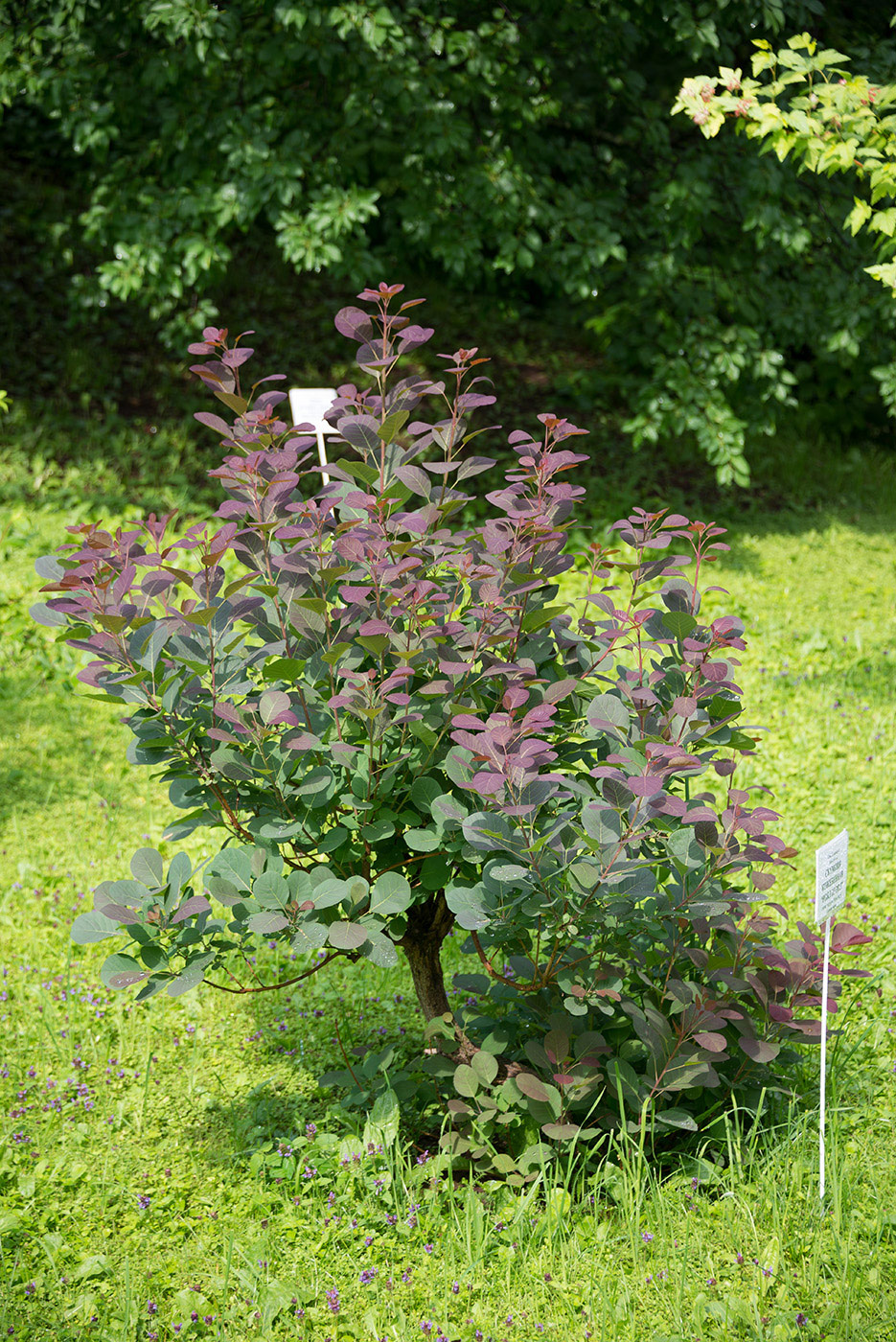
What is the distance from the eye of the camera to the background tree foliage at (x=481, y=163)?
6.11 m

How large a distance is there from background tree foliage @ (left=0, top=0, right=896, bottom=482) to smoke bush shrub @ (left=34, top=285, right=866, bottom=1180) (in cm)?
426

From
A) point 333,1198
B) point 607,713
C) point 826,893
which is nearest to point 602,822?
point 607,713

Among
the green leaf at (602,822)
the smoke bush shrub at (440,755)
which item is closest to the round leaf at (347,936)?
the smoke bush shrub at (440,755)

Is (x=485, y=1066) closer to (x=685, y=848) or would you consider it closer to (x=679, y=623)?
(x=685, y=848)

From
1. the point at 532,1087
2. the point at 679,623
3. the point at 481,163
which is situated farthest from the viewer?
the point at 481,163

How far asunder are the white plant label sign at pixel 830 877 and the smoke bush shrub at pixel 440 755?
0.12 m

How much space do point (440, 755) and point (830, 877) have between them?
807mm

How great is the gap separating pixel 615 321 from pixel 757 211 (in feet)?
5.57

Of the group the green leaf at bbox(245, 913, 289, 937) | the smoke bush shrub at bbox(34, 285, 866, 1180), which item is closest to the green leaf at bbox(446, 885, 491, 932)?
the smoke bush shrub at bbox(34, 285, 866, 1180)

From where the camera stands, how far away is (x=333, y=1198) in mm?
2348

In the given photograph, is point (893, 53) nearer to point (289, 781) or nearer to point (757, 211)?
point (757, 211)

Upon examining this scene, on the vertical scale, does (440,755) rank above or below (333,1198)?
above

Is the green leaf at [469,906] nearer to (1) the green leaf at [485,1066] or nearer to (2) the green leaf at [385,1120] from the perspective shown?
(1) the green leaf at [485,1066]

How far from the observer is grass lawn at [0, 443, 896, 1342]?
204 cm
